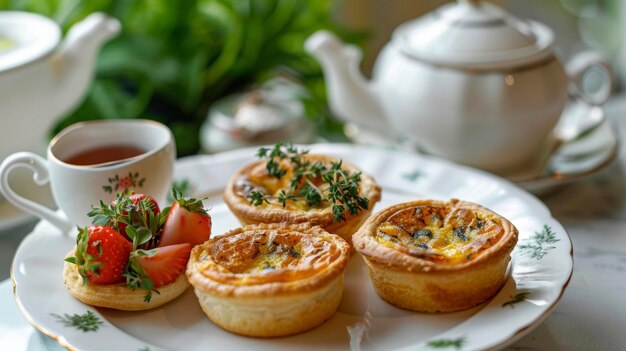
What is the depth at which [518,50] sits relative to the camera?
194cm

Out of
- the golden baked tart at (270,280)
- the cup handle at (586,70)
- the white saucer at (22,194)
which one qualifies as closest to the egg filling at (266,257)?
the golden baked tart at (270,280)

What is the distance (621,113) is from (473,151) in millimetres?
Result: 848

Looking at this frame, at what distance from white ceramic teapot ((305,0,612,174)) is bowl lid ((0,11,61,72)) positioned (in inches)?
29.2

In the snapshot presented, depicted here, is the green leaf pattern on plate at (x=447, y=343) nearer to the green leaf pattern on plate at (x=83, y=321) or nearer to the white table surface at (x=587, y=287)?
the white table surface at (x=587, y=287)

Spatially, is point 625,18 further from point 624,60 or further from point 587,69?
point 587,69

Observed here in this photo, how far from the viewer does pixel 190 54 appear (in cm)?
262

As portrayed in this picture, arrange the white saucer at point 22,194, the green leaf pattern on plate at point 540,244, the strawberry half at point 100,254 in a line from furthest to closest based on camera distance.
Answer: the white saucer at point 22,194 < the green leaf pattern on plate at point 540,244 < the strawberry half at point 100,254

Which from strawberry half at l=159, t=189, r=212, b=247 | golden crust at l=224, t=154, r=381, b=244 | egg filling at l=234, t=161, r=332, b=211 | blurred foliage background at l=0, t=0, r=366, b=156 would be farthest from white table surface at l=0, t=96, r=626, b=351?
blurred foliage background at l=0, t=0, r=366, b=156

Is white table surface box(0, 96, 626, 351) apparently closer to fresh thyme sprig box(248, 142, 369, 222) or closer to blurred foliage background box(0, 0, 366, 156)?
fresh thyme sprig box(248, 142, 369, 222)

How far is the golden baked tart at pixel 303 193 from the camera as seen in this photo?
152 cm

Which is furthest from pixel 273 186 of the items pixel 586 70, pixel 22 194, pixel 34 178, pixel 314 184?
pixel 586 70

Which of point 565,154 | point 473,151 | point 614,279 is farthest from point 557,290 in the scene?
point 565,154

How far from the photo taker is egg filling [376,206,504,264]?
1.34 metres

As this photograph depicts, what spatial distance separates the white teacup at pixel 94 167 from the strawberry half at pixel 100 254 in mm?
224
